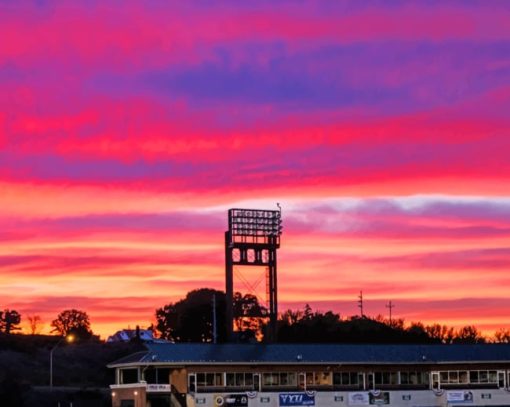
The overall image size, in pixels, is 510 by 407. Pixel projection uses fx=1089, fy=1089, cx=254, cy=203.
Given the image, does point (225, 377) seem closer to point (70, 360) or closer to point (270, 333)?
point (270, 333)

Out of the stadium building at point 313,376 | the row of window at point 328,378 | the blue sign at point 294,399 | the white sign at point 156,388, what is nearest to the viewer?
the white sign at point 156,388

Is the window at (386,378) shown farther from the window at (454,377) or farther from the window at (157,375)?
the window at (157,375)

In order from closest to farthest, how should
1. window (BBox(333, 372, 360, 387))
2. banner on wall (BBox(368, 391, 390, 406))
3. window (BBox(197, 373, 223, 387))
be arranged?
window (BBox(197, 373, 223, 387)), banner on wall (BBox(368, 391, 390, 406)), window (BBox(333, 372, 360, 387))

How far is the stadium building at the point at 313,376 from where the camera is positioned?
102 metres

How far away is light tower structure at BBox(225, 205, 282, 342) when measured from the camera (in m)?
145

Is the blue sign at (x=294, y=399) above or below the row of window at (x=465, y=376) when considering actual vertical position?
below

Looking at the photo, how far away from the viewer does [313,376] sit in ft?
354

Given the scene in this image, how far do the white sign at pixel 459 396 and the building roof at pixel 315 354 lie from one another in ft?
10.8

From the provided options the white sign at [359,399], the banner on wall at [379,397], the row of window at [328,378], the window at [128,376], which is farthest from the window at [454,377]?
the window at [128,376]

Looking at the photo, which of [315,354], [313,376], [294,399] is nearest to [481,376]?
[315,354]

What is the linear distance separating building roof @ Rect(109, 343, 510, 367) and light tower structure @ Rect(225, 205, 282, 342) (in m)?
34.0

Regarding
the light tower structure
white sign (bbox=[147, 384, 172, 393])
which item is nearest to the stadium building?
white sign (bbox=[147, 384, 172, 393])

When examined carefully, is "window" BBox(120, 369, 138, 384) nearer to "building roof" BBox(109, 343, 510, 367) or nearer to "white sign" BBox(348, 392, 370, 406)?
"building roof" BBox(109, 343, 510, 367)

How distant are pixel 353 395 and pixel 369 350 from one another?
5847 millimetres
